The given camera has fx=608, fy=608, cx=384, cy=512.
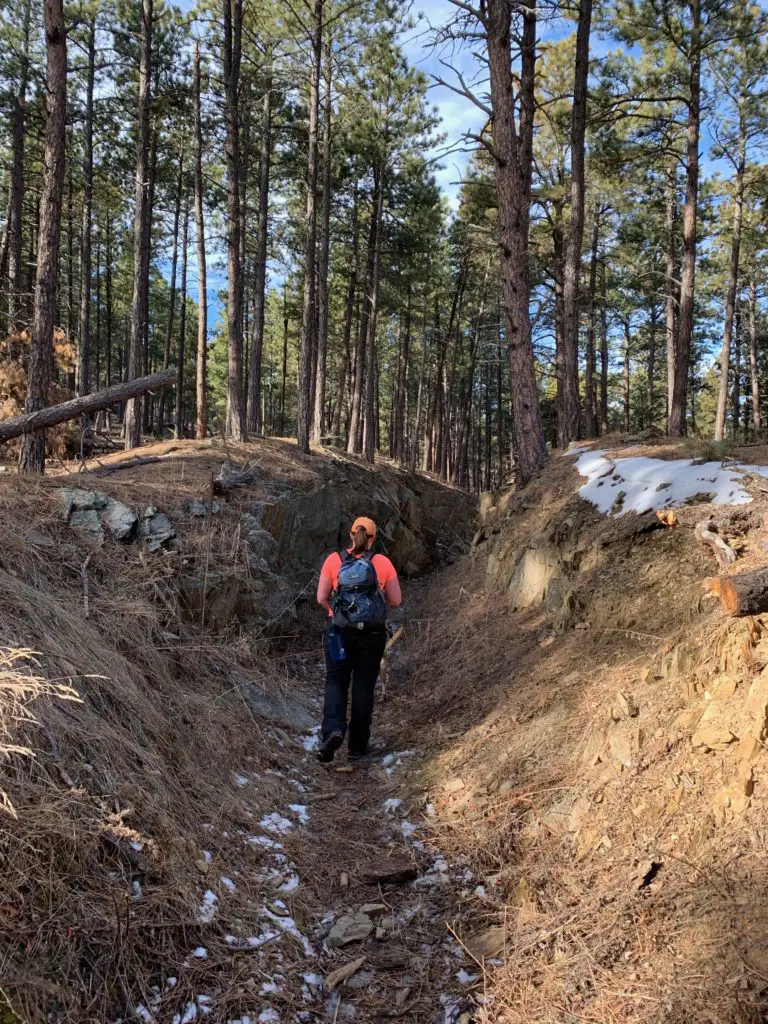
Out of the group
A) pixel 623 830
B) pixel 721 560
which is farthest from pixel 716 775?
pixel 721 560

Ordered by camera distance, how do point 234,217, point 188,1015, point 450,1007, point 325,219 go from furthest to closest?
point 325,219, point 234,217, point 450,1007, point 188,1015

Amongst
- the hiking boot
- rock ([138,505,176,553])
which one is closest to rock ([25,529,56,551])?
rock ([138,505,176,553])

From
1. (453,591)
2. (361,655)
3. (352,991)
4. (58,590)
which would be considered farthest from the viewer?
(453,591)

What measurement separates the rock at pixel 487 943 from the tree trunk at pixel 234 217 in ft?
36.8

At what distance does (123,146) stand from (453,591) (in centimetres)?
1784

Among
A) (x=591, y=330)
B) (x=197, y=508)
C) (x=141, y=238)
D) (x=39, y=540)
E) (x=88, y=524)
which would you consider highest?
(x=591, y=330)

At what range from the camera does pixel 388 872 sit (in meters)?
3.43

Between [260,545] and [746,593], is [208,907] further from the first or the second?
[260,545]

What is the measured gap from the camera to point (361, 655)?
5277 millimetres

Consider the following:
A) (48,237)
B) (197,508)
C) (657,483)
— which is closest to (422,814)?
(657,483)

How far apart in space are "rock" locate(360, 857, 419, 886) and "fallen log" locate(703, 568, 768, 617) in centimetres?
235

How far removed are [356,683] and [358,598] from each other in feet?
2.40

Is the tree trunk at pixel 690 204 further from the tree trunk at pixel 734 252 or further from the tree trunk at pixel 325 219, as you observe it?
the tree trunk at pixel 325 219

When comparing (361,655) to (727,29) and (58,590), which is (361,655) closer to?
(58,590)
